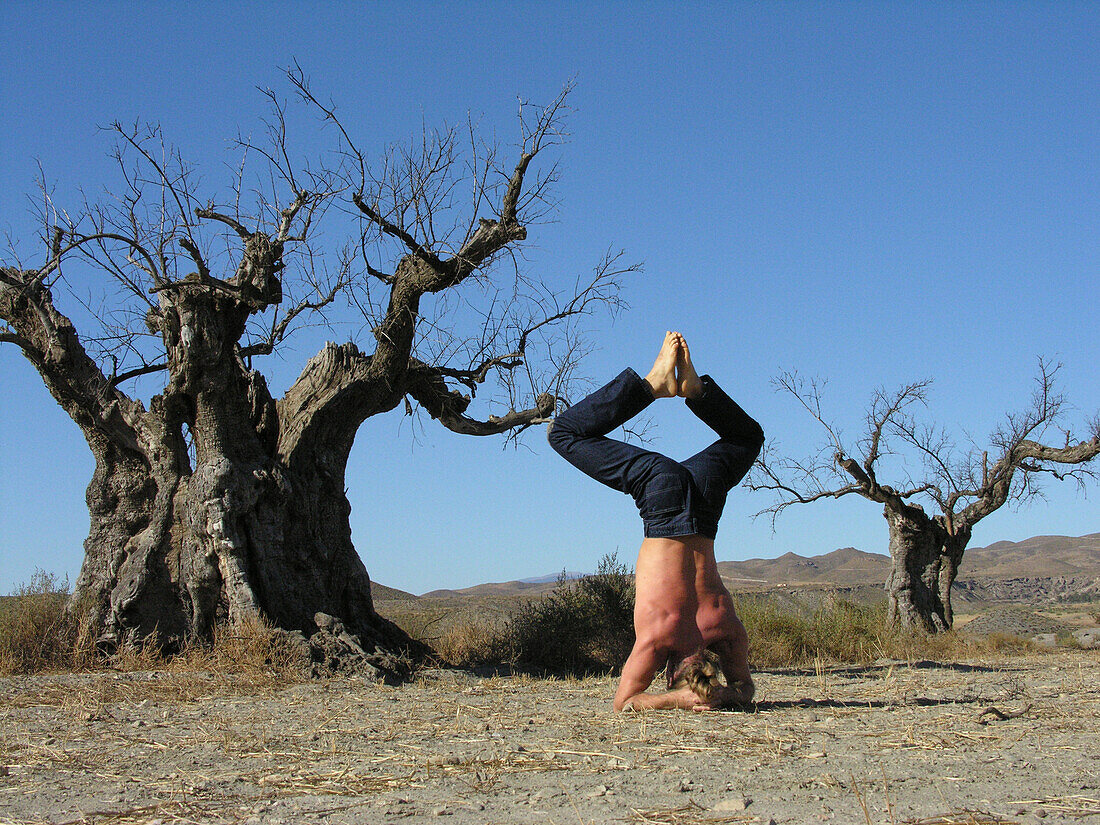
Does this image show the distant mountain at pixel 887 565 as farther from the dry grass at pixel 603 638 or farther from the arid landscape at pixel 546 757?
the arid landscape at pixel 546 757

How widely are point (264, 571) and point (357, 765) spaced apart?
20.1 feet

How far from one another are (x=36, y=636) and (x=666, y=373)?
761cm

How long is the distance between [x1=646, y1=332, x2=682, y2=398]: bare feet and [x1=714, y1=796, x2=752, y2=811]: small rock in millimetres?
2602

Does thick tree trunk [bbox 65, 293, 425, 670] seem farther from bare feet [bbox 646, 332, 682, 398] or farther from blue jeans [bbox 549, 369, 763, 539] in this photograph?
bare feet [bbox 646, 332, 682, 398]

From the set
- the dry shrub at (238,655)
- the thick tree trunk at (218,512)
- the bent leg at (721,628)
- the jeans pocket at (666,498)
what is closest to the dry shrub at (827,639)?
the thick tree trunk at (218,512)

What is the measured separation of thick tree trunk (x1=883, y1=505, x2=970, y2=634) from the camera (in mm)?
17625

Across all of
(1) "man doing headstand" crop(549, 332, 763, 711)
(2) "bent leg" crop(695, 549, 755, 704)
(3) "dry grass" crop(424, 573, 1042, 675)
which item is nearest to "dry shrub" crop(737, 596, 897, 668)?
(3) "dry grass" crop(424, 573, 1042, 675)

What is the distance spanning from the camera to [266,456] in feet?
32.5

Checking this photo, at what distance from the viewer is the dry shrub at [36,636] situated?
8.70 meters

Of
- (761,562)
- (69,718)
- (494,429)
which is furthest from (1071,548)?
(69,718)

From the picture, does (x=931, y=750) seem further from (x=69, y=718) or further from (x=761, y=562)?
(x=761, y=562)

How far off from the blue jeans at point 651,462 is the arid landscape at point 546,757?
110cm

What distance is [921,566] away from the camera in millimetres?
18094

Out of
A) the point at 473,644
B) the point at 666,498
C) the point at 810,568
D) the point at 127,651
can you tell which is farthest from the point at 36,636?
the point at 810,568
